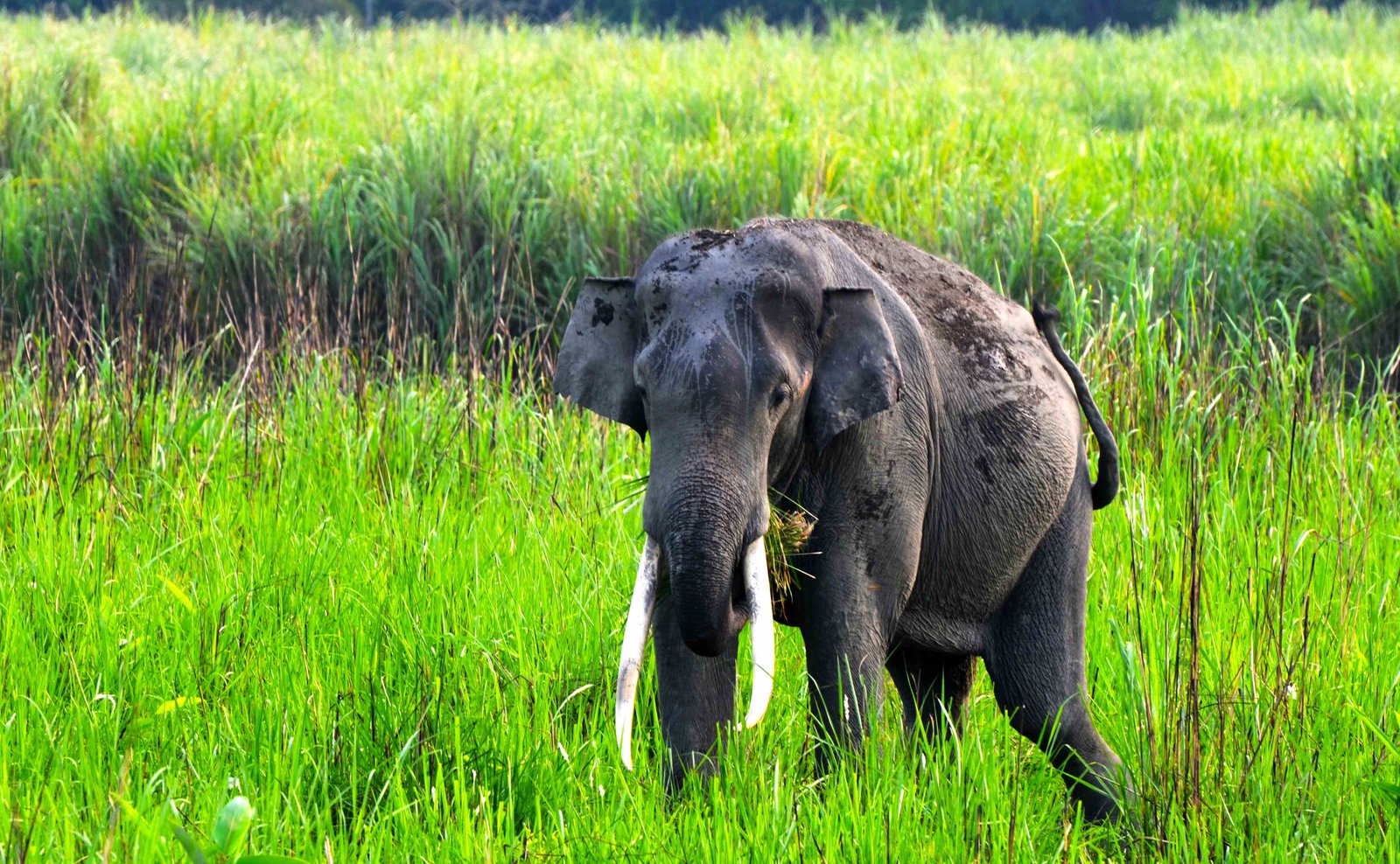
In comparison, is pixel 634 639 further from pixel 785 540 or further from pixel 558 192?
A: pixel 558 192

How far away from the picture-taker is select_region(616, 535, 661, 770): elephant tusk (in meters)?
2.47

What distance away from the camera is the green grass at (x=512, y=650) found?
2.59 meters

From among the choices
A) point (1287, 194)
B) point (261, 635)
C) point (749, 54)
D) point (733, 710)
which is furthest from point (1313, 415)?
point (749, 54)

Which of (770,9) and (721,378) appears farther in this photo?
(770,9)

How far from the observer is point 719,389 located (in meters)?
2.42

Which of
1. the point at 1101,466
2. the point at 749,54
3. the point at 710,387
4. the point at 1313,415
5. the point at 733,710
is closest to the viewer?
the point at 710,387

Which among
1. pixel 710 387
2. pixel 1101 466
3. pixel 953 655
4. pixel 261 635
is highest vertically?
pixel 710 387

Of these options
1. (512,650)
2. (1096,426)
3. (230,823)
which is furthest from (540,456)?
(230,823)

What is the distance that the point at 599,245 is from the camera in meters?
7.44

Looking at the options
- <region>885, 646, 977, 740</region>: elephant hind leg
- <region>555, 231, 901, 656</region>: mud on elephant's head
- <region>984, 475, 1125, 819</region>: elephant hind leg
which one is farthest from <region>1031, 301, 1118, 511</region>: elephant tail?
<region>555, 231, 901, 656</region>: mud on elephant's head

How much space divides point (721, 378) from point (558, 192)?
5.45m

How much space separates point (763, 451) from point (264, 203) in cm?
586

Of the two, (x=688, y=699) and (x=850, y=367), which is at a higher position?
(x=850, y=367)

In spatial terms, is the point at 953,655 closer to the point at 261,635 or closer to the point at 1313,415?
the point at 261,635
